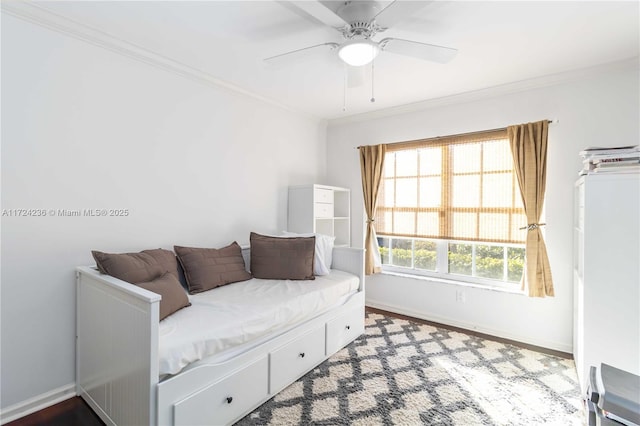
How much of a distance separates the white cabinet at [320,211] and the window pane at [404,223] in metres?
0.63

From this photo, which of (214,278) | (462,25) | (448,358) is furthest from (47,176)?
(448,358)

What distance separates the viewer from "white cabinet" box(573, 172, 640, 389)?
6.09ft

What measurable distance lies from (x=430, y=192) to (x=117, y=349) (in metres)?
3.15

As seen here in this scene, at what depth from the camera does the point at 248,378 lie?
1.79 meters

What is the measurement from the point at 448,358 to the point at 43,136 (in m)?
3.34

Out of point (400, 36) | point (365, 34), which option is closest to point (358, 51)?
point (365, 34)

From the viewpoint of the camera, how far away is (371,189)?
3.81 m

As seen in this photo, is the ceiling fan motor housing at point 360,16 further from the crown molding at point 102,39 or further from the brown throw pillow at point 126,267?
the brown throw pillow at point 126,267

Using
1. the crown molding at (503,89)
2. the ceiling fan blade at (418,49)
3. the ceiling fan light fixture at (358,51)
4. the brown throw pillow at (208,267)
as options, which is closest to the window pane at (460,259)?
the crown molding at (503,89)

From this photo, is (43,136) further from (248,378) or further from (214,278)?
(248,378)

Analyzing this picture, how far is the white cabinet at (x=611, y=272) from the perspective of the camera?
1.86m

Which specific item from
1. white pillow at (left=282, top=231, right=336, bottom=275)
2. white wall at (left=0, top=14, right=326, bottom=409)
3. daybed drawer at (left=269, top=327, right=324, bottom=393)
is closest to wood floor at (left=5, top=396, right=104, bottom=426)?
white wall at (left=0, top=14, right=326, bottom=409)

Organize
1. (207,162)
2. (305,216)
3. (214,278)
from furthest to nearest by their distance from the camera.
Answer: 1. (305,216)
2. (207,162)
3. (214,278)

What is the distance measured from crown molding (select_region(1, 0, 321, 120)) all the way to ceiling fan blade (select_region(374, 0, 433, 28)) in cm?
175
